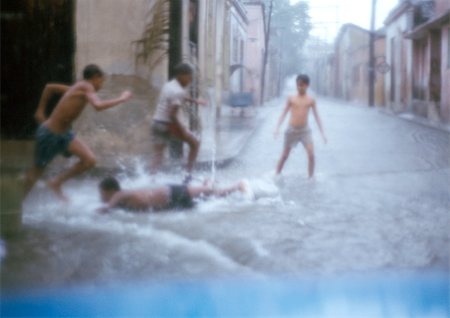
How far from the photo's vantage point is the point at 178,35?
690cm

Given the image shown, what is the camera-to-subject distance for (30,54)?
762cm

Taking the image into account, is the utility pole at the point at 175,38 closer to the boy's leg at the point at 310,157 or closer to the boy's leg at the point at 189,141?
the boy's leg at the point at 189,141

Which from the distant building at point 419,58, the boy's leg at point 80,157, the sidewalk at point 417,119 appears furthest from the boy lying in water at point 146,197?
the distant building at point 419,58

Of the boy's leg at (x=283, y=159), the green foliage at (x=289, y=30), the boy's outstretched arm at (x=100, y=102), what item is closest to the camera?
the boy's outstretched arm at (x=100, y=102)

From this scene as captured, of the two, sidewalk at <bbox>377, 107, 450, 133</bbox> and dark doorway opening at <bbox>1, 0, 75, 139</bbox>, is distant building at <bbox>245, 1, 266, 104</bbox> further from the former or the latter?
sidewalk at <bbox>377, 107, 450, 133</bbox>

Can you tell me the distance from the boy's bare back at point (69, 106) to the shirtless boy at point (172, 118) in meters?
1.01

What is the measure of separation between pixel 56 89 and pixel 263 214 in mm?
2012

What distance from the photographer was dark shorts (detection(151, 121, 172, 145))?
6449 mm

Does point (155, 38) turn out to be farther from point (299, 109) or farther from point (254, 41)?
point (299, 109)

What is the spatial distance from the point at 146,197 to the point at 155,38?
2.30 metres

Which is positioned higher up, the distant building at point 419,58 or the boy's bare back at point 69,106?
the distant building at point 419,58

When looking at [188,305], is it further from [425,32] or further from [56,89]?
[425,32]

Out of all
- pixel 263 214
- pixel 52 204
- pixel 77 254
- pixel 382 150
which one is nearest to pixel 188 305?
pixel 77 254

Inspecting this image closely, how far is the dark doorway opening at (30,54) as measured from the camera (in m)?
7.39
